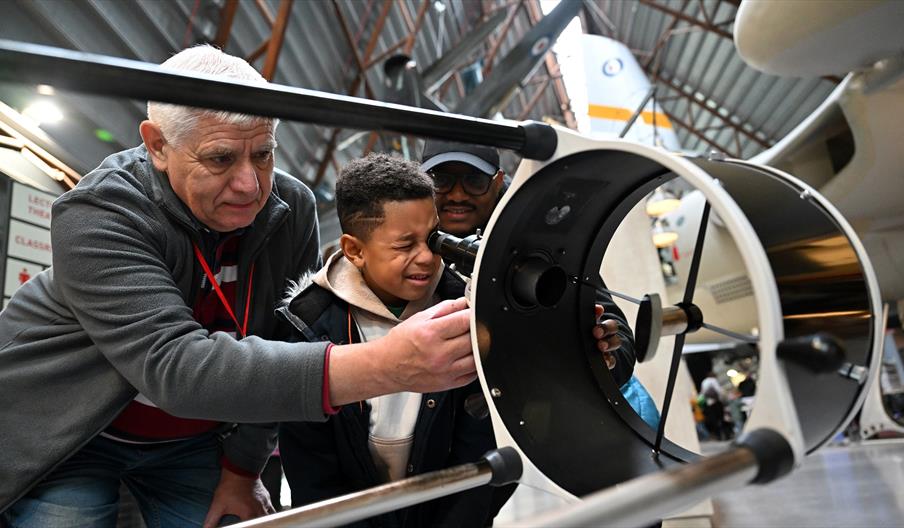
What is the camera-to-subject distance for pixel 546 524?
1.09ft

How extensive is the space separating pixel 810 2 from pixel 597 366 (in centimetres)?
197

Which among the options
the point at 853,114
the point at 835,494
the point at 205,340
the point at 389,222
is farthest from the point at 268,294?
the point at 853,114

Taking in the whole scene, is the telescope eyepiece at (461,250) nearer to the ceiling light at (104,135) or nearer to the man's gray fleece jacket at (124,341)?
the man's gray fleece jacket at (124,341)

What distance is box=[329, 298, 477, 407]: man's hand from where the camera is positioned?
612mm

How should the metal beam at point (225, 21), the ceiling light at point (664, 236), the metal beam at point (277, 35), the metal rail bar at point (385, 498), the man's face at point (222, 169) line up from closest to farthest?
the metal rail bar at point (385, 498), the man's face at point (222, 169), the metal beam at point (225, 21), the metal beam at point (277, 35), the ceiling light at point (664, 236)

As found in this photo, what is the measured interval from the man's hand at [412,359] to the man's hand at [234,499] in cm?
48

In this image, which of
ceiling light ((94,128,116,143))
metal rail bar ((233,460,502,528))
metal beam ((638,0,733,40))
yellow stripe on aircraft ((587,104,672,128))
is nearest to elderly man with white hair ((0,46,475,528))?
metal rail bar ((233,460,502,528))

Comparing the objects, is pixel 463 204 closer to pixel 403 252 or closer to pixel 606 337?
pixel 403 252

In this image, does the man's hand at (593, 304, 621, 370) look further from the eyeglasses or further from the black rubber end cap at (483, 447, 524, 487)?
the eyeglasses

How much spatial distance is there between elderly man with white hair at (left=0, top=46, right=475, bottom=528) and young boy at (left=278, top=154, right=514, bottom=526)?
0.35 feet

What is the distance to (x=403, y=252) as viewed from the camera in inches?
37.5

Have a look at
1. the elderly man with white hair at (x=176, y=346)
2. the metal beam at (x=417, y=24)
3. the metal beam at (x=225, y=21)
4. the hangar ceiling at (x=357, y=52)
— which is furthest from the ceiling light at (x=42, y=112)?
the metal beam at (x=417, y=24)

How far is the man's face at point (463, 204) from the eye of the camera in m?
1.15

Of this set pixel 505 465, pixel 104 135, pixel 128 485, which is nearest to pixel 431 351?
pixel 505 465
